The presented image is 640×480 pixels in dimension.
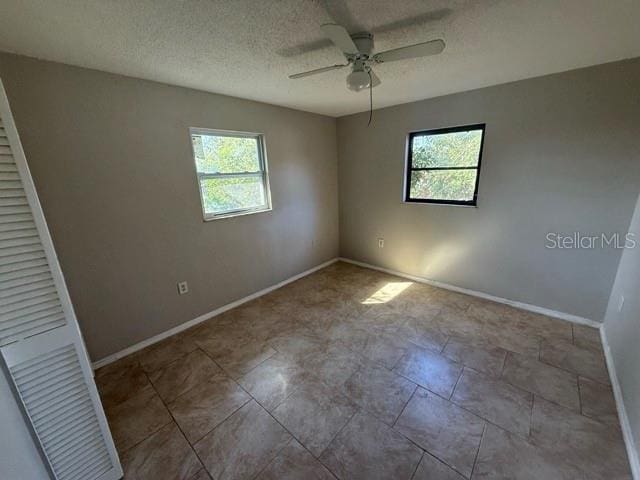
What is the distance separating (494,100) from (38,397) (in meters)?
3.90

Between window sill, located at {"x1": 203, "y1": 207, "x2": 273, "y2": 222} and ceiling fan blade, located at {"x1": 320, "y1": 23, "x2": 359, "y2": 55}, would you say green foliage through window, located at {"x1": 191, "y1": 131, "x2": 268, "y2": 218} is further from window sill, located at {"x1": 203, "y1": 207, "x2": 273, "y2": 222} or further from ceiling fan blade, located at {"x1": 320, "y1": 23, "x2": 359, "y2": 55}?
ceiling fan blade, located at {"x1": 320, "y1": 23, "x2": 359, "y2": 55}

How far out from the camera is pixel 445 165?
310 centimetres

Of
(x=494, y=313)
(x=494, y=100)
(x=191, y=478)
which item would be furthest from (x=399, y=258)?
(x=191, y=478)

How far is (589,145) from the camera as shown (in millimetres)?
2201

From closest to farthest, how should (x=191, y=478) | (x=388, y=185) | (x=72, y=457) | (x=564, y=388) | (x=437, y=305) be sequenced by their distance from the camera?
(x=72, y=457) → (x=191, y=478) → (x=564, y=388) → (x=437, y=305) → (x=388, y=185)

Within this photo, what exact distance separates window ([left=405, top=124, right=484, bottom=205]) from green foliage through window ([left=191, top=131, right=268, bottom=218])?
195 centimetres

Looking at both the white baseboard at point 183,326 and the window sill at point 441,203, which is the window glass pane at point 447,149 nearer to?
the window sill at point 441,203

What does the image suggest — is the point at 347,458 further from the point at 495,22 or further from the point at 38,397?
the point at 495,22

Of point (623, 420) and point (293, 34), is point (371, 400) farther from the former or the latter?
point (293, 34)

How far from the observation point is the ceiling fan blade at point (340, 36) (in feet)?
3.84

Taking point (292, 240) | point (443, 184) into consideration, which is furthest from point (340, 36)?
point (292, 240)

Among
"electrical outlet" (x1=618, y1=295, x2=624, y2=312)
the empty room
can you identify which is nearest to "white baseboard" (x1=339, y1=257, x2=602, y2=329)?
the empty room

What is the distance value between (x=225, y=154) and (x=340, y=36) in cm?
189

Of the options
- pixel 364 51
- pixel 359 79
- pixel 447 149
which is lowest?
pixel 447 149
